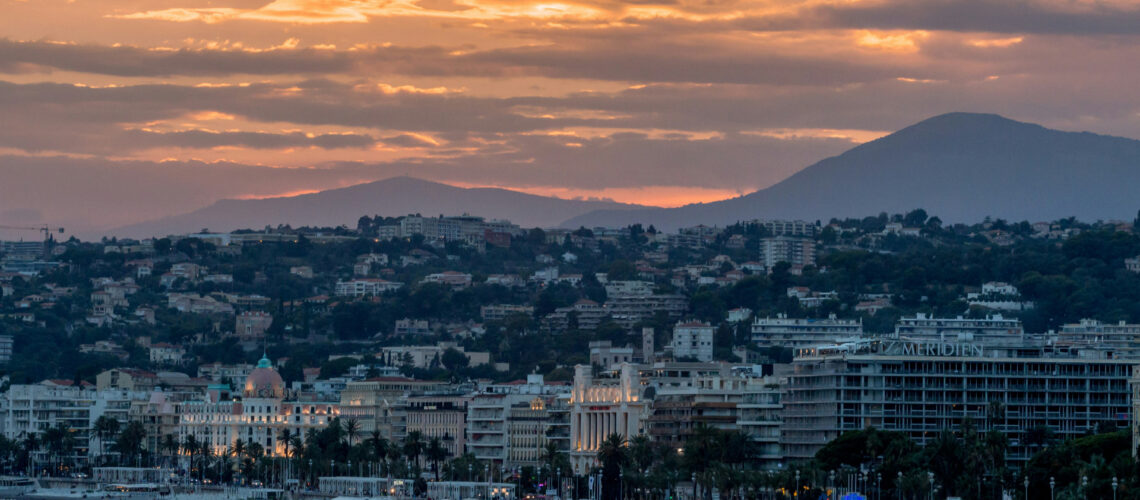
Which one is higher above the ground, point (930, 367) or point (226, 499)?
point (930, 367)

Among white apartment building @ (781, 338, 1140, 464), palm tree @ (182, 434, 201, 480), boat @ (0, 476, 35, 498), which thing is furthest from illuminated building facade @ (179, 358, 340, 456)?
white apartment building @ (781, 338, 1140, 464)

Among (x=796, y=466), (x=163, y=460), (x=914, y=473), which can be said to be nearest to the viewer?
(x=914, y=473)

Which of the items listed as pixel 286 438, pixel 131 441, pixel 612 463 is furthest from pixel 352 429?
pixel 612 463

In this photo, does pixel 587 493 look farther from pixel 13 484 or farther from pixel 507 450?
pixel 13 484

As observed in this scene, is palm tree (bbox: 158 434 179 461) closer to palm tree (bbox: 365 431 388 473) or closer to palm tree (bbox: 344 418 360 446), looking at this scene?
palm tree (bbox: 344 418 360 446)

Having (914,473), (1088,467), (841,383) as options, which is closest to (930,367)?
(841,383)

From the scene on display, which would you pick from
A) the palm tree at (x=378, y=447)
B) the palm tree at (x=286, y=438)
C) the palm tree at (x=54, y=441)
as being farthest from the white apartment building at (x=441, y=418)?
the palm tree at (x=54, y=441)
